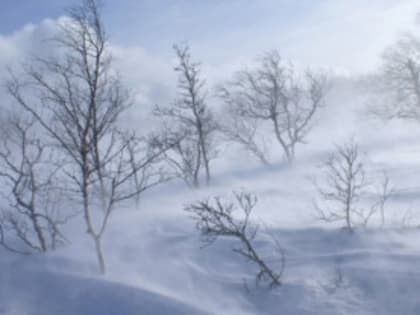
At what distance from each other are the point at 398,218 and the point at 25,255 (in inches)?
426

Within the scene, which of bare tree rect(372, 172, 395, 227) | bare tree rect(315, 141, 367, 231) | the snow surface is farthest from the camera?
bare tree rect(372, 172, 395, 227)

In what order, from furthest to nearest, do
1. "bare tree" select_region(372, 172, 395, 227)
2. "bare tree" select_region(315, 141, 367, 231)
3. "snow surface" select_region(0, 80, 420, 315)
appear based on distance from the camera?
"bare tree" select_region(372, 172, 395, 227) < "bare tree" select_region(315, 141, 367, 231) < "snow surface" select_region(0, 80, 420, 315)

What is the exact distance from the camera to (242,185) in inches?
936

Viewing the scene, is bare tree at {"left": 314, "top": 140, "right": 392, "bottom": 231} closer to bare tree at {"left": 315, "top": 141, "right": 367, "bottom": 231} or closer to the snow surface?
bare tree at {"left": 315, "top": 141, "right": 367, "bottom": 231}

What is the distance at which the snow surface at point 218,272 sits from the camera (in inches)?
325

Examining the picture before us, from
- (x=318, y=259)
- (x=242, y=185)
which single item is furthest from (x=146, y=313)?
(x=242, y=185)

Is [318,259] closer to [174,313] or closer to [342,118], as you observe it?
[174,313]

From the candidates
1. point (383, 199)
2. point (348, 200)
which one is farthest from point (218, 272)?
point (383, 199)

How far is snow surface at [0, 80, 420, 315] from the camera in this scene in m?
8.25

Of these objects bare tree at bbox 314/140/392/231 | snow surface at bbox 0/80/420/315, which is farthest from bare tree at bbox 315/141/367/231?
snow surface at bbox 0/80/420/315

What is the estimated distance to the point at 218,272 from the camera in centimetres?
998

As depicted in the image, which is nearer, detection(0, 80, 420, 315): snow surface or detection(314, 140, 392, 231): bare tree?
detection(0, 80, 420, 315): snow surface

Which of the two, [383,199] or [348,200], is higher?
[348,200]

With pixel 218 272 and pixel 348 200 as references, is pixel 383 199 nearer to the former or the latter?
pixel 348 200
